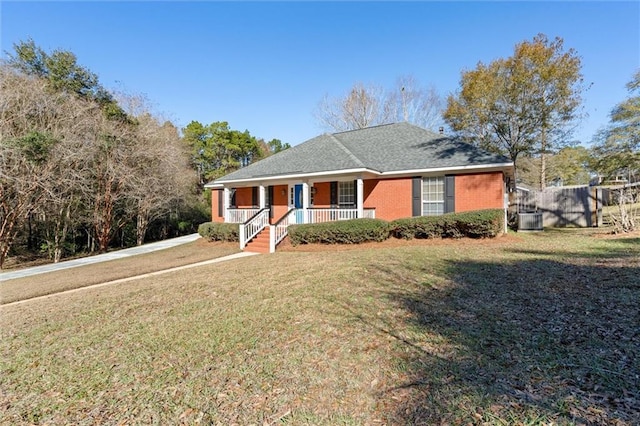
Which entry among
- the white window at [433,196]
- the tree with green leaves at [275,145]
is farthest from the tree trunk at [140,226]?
the tree with green leaves at [275,145]

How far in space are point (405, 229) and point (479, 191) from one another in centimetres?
384

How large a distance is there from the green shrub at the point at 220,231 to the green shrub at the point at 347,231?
4008 millimetres

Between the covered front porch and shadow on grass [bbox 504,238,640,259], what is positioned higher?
the covered front porch

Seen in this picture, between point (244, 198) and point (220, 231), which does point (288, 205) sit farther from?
point (220, 231)

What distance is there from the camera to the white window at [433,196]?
13555 mm

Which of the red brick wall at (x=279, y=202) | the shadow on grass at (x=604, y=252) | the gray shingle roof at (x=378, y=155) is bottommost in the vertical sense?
the shadow on grass at (x=604, y=252)

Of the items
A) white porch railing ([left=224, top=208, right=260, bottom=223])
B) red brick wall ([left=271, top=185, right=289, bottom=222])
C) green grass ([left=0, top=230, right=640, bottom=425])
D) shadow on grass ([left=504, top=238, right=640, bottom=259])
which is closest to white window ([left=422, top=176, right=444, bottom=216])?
shadow on grass ([left=504, top=238, right=640, bottom=259])

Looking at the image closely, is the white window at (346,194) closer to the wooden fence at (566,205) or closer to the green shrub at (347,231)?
the green shrub at (347,231)

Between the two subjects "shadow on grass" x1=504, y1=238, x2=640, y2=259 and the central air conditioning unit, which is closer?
"shadow on grass" x1=504, y1=238, x2=640, y2=259

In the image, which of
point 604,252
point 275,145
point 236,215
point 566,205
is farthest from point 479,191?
point 275,145

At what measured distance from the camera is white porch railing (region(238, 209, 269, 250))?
13773 millimetres

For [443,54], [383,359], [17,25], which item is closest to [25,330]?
[383,359]

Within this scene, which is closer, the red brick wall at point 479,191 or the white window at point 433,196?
the red brick wall at point 479,191

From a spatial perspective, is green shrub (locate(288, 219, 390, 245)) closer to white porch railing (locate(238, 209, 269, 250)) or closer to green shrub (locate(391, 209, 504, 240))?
green shrub (locate(391, 209, 504, 240))
